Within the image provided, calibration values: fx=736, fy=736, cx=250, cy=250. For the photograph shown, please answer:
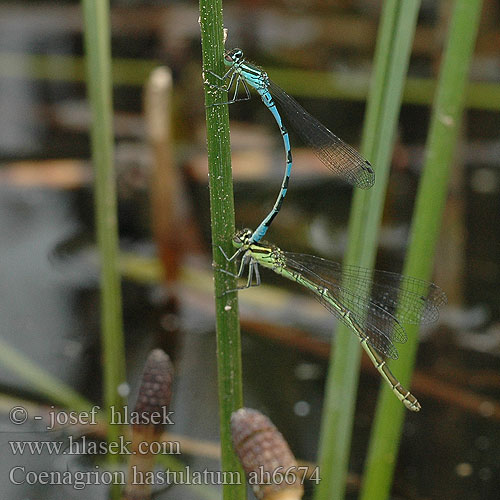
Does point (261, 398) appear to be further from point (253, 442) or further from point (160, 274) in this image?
point (253, 442)

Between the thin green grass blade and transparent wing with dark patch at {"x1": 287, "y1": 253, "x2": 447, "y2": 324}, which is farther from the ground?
transparent wing with dark patch at {"x1": 287, "y1": 253, "x2": 447, "y2": 324}

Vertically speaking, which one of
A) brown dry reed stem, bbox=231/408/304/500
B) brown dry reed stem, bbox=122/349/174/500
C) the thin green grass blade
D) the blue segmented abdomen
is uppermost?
the blue segmented abdomen

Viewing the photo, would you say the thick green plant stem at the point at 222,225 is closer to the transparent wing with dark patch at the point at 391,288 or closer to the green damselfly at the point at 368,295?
the green damselfly at the point at 368,295

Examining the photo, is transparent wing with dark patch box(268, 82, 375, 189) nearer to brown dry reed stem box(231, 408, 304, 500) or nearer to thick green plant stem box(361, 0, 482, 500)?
thick green plant stem box(361, 0, 482, 500)

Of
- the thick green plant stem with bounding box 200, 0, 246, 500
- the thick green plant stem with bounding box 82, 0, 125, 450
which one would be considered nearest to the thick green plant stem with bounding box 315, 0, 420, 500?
the thick green plant stem with bounding box 200, 0, 246, 500

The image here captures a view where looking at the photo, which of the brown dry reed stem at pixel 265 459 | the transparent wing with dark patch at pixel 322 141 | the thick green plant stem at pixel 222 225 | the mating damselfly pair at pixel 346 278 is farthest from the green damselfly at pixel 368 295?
the brown dry reed stem at pixel 265 459

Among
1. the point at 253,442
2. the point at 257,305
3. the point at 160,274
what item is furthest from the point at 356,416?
the point at 253,442
